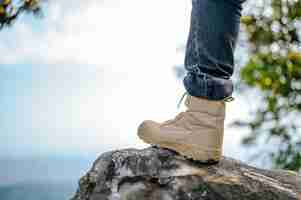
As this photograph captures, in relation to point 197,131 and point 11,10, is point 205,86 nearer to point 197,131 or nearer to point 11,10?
point 197,131

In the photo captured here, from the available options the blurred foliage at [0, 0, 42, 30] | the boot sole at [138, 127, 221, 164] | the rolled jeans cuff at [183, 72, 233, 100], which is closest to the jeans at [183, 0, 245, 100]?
the rolled jeans cuff at [183, 72, 233, 100]

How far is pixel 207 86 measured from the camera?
6.87 ft

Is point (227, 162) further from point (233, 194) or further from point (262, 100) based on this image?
point (262, 100)

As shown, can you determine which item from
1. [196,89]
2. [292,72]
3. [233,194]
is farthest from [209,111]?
[292,72]

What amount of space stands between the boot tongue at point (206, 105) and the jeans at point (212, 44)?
43mm

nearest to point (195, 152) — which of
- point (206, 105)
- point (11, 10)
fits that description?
point (206, 105)

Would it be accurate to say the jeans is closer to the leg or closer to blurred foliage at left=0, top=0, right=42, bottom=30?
the leg

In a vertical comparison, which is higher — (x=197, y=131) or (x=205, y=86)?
(x=205, y=86)

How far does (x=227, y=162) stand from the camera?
2.53 metres

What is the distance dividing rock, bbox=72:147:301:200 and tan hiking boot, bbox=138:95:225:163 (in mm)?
67

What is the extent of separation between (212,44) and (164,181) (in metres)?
Result: 0.61

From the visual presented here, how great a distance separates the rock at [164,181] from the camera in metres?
2.19

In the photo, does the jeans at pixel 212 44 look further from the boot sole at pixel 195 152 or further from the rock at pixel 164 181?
the rock at pixel 164 181

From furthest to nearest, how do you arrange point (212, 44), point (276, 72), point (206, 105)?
1. point (276, 72)
2. point (206, 105)
3. point (212, 44)
